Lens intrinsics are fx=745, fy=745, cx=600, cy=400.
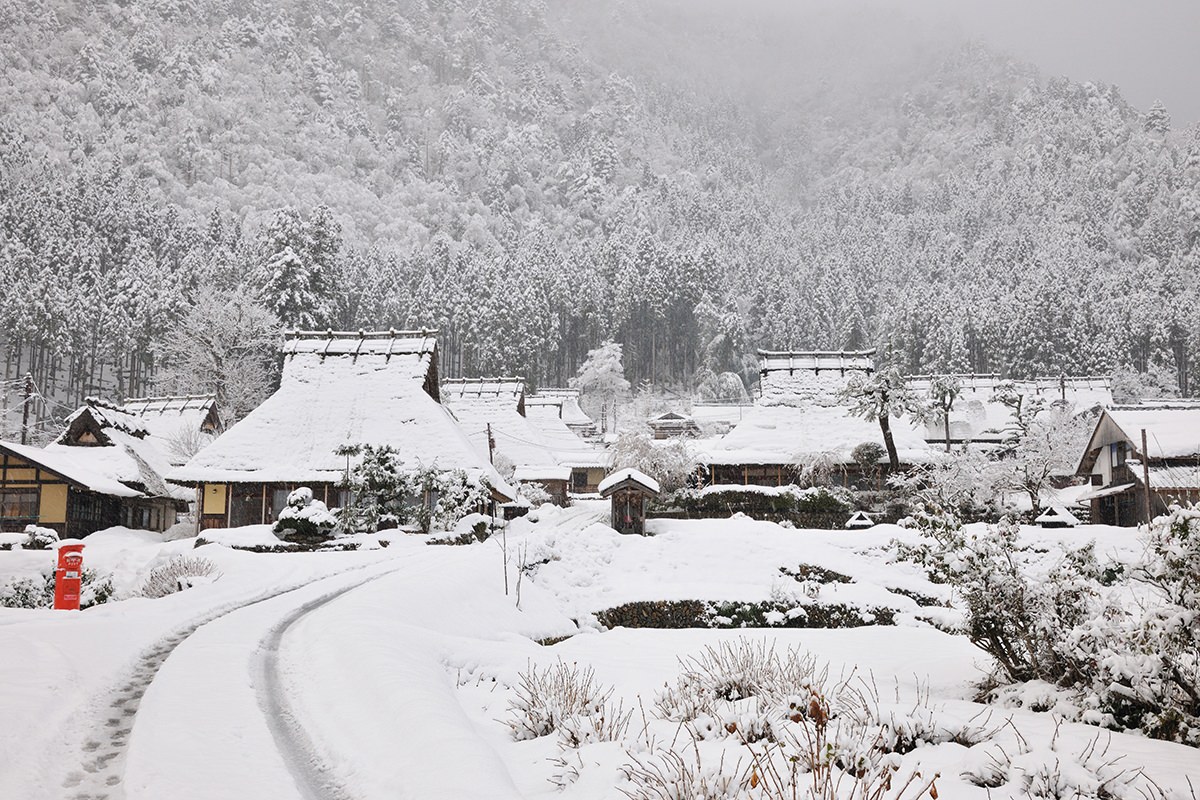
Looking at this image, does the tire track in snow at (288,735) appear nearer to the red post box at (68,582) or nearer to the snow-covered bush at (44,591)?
the red post box at (68,582)

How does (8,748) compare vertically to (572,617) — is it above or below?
above

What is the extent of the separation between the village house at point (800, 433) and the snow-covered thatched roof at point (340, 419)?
16952 mm

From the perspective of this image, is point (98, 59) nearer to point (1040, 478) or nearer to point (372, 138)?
point (372, 138)

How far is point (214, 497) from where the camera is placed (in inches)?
1367

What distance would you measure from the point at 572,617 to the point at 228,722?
490 inches

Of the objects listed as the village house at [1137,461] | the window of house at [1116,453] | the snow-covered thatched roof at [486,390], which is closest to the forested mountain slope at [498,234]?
the snow-covered thatched roof at [486,390]

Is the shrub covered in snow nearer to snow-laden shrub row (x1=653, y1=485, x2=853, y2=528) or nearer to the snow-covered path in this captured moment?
snow-laden shrub row (x1=653, y1=485, x2=853, y2=528)

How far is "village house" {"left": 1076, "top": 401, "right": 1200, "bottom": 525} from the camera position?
1358 inches

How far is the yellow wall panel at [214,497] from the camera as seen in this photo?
34594 mm

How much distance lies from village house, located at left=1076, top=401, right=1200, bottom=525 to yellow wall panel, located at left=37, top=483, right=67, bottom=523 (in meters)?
51.1

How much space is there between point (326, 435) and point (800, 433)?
2846 cm

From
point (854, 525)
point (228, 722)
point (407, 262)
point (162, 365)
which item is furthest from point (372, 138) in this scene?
point (228, 722)

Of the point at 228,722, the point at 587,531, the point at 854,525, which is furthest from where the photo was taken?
Answer: the point at 854,525

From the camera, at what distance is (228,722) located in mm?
6707
